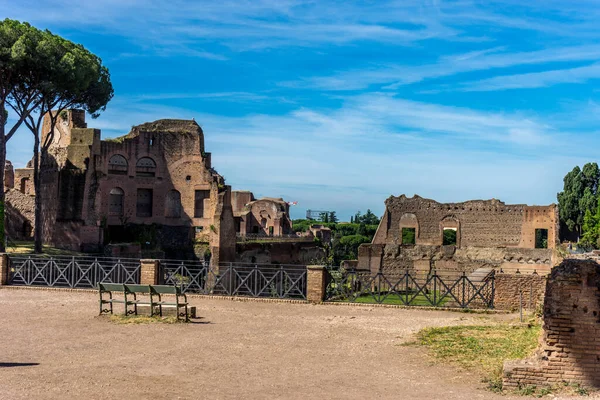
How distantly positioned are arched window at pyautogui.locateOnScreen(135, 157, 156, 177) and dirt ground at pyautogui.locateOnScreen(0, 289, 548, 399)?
2487 centimetres

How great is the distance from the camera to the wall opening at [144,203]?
39594 millimetres

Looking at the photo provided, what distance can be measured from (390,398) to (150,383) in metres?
2.77

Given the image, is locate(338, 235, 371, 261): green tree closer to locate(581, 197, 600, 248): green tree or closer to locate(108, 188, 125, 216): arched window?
locate(581, 197, 600, 248): green tree

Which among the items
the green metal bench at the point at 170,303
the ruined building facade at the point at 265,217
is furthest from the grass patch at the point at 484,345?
the ruined building facade at the point at 265,217

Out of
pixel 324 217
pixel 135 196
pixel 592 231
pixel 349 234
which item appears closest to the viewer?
pixel 135 196

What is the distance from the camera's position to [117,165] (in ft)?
127

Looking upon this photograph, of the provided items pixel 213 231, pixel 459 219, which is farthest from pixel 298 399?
pixel 459 219

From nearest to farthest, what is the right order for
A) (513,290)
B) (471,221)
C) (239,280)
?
(513,290), (239,280), (471,221)

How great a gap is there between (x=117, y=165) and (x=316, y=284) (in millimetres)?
24939

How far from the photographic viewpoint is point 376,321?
13.8 metres

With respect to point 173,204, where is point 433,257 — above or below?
below

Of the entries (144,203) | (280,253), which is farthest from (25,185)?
(280,253)

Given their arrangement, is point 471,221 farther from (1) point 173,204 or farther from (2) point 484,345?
(2) point 484,345

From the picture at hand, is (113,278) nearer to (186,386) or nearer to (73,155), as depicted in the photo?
(186,386)
